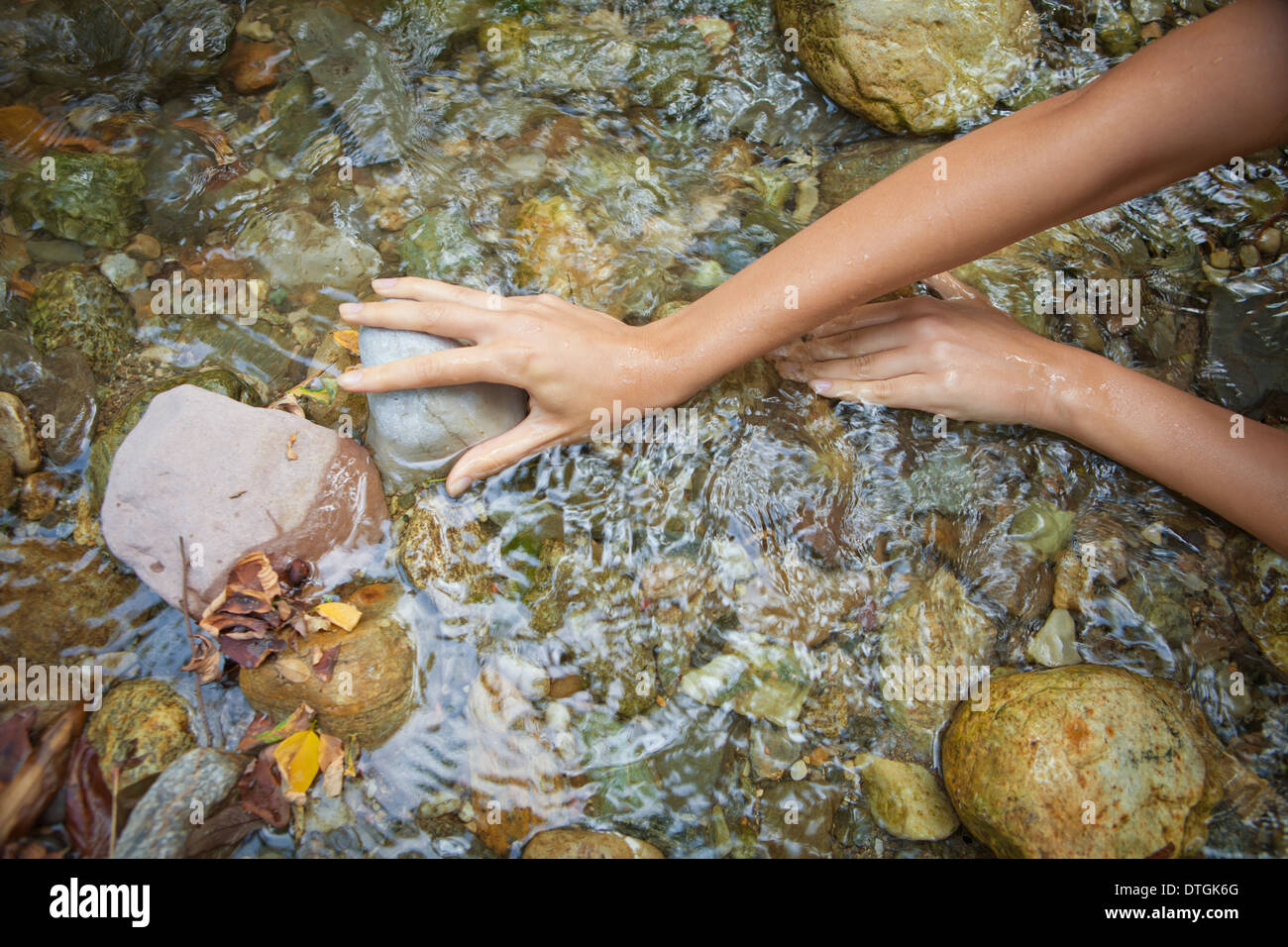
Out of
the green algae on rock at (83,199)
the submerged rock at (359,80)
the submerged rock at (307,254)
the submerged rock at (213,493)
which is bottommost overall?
the submerged rock at (213,493)

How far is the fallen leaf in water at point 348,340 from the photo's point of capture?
302 cm

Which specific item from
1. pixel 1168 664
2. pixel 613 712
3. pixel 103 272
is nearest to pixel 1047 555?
pixel 1168 664

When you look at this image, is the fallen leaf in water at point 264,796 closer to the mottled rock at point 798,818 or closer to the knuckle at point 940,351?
the mottled rock at point 798,818

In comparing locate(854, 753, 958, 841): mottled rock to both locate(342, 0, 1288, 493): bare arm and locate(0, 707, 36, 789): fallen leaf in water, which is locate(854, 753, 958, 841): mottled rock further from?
locate(0, 707, 36, 789): fallen leaf in water

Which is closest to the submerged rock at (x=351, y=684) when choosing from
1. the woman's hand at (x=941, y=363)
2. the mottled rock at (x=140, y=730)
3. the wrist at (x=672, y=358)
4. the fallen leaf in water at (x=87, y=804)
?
the mottled rock at (x=140, y=730)

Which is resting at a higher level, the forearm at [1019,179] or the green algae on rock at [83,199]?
the green algae on rock at [83,199]

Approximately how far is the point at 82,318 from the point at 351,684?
6.27 ft

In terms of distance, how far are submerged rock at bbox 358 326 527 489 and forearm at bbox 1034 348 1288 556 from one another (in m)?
2.18

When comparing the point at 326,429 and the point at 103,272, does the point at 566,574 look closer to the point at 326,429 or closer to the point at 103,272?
the point at 326,429

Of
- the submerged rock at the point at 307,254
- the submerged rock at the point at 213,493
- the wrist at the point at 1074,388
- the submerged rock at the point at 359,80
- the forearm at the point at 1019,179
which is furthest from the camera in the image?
the submerged rock at the point at 359,80

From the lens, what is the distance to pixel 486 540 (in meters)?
2.83

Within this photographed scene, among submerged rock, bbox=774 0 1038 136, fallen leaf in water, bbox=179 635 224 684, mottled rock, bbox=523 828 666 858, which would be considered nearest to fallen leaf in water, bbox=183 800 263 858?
fallen leaf in water, bbox=179 635 224 684

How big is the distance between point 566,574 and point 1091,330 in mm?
2558

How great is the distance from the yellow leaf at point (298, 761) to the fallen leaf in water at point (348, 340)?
4.89 feet
